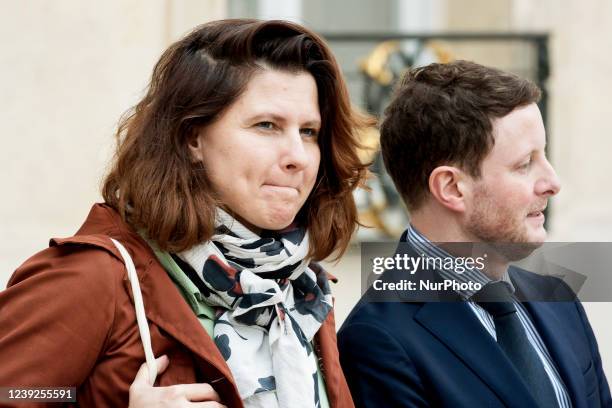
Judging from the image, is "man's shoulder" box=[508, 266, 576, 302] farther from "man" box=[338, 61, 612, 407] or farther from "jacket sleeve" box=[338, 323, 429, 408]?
"jacket sleeve" box=[338, 323, 429, 408]

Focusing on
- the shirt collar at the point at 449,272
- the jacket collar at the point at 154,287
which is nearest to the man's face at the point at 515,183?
the shirt collar at the point at 449,272

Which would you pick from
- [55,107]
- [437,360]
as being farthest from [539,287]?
[55,107]

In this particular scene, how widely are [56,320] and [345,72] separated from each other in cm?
491

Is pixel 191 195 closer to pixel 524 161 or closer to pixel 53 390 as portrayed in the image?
pixel 53 390

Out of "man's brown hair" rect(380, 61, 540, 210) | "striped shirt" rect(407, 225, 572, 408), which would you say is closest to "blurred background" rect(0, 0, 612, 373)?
"man's brown hair" rect(380, 61, 540, 210)

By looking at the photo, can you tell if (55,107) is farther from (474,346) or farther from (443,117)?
(474,346)

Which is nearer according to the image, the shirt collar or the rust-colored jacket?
the rust-colored jacket

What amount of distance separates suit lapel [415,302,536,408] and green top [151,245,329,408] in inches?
24.3

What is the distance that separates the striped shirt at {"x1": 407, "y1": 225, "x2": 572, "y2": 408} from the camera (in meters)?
2.95

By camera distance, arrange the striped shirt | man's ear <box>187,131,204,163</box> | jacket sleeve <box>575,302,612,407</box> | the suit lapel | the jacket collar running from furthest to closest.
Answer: jacket sleeve <box>575,302,612,407</box> → the striped shirt → the suit lapel → man's ear <box>187,131,204,163</box> → the jacket collar

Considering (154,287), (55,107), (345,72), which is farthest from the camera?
(345,72)

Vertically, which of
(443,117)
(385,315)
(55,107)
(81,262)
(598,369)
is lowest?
(598,369)

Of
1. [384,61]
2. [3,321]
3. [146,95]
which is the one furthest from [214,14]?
[3,321]

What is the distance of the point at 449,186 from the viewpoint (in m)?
3.07
